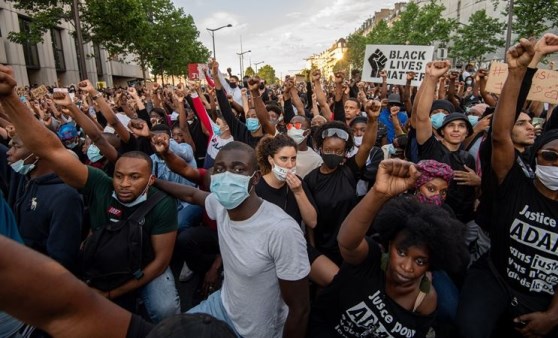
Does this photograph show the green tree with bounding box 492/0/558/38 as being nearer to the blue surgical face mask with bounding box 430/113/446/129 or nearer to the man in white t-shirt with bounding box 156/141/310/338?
the blue surgical face mask with bounding box 430/113/446/129

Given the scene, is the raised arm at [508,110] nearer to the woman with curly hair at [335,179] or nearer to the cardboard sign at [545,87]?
the woman with curly hair at [335,179]

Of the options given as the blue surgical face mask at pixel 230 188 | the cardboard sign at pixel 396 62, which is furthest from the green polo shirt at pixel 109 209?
the cardboard sign at pixel 396 62

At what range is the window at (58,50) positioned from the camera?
27234 mm

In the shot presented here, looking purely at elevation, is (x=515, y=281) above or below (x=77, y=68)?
below

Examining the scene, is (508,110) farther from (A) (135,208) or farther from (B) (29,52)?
(B) (29,52)

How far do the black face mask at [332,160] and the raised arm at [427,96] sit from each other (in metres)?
0.87

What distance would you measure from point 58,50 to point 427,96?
32350 mm

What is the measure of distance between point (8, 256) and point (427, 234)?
2.04m

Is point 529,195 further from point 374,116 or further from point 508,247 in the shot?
point 374,116

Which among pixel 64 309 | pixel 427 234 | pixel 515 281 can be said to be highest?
pixel 64 309

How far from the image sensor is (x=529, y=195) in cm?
248

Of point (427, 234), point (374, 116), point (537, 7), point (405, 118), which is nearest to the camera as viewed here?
point (427, 234)

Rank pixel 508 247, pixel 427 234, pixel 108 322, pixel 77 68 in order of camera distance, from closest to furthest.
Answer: pixel 108 322 → pixel 427 234 → pixel 508 247 → pixel 77 68

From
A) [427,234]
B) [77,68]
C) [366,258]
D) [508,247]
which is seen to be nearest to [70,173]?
[366,258]
